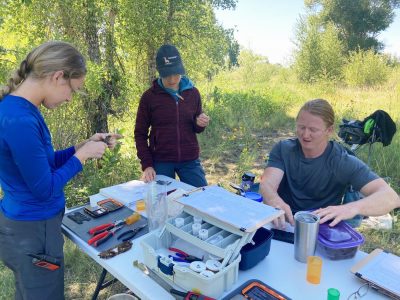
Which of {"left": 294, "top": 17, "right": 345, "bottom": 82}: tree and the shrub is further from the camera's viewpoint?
{"left": 294, "top": 17, "right": 345, "bottom": 82}: tree

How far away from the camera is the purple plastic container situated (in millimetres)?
1375

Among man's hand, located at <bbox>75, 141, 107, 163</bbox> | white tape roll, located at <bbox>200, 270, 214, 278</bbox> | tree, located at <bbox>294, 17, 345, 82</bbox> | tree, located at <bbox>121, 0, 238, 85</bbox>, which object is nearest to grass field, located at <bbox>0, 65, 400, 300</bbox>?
tree, located at <bbox>121, 0, 238, 85</bbox>

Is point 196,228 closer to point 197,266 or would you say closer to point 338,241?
point 197,266

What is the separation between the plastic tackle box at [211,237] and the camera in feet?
3.66

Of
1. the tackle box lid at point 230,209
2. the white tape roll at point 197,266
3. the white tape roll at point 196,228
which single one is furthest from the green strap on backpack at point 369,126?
the white tape roll at point 197,266

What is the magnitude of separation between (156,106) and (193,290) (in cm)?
170

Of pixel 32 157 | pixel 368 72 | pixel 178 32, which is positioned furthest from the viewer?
pixel 368 72

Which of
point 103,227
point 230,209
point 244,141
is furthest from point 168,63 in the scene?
point 244,141

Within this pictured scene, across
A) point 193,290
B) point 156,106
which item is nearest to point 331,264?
point 193,290

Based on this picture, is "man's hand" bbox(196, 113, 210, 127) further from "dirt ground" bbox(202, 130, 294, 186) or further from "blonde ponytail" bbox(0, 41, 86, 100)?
"dirt ground" bbox(202, 130, 294, 186)

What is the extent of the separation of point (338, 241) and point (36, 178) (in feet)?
4.25

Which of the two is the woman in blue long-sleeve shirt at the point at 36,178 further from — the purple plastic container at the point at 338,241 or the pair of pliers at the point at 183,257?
the purple plastic container at the point at 338,241

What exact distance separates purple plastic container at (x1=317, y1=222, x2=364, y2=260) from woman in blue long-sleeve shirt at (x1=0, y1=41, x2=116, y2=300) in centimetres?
114

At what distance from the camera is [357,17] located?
19.7m
